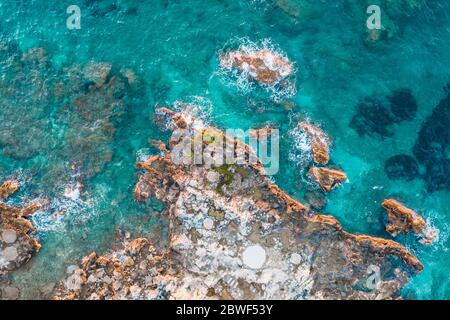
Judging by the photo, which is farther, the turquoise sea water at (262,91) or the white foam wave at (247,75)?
the white foam wave at (247,75)

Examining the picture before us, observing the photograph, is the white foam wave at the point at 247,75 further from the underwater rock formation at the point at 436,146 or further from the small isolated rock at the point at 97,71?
the underwater rock formation at the point at 436,146

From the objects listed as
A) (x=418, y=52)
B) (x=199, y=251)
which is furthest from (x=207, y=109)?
(x=418, y=52)

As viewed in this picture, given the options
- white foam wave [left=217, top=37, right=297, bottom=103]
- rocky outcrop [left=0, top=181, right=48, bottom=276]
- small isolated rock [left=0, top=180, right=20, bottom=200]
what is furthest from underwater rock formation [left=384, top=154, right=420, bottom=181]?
small isolated rock [left=0, top=180, right=20, bottom=200]

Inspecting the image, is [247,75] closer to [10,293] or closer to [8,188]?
[8,188]

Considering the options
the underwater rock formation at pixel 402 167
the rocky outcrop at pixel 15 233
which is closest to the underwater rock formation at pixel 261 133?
the underwater rock formation at pixel 402 167

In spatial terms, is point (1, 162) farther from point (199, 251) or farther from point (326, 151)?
point (326, 151)

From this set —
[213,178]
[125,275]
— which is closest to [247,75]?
[213,178]
